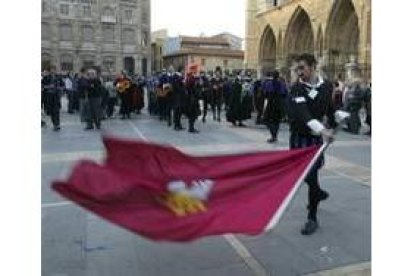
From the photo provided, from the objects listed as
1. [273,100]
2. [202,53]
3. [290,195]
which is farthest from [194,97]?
[202,53]

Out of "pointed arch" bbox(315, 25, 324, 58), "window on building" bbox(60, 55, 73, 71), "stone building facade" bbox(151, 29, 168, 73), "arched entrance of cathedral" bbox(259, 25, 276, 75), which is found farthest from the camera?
Result: "stone building facade" bbox(151, 29, 168, 73)

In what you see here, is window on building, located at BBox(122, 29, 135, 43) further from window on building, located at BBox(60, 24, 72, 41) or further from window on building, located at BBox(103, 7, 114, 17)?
window on building, located at BBox(60, 24, 72, 41)

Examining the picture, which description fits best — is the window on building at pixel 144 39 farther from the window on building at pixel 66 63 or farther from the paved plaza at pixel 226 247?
the paved plaza at pixel 226 247

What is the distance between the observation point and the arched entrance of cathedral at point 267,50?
52.5 m

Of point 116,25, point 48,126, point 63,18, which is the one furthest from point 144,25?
point 48,126

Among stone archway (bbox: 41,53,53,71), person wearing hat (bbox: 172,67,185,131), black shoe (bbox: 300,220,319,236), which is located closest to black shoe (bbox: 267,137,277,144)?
person wearing hat (bbox: 172,67,185,131)

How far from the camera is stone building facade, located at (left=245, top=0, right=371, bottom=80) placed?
34.8 m

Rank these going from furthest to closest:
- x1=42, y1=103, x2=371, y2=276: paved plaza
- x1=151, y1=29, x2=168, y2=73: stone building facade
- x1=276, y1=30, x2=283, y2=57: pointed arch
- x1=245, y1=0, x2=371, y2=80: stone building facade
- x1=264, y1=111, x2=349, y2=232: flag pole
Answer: x1=151, y1=29, x2=168, y2=73: stone building facade < x1=276, y1=30, x2=283, y2=57: pointed arch < x1=245, y1=0, x2=371, y2=80: stone building facade < x1=42, y1=103, x2=371, y2=276: paved plaza < x1=264, y1=111, x2=349, y2=232: flag pole

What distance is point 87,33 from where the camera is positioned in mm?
95438

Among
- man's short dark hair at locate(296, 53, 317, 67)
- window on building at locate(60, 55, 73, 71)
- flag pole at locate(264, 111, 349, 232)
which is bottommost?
flag pole at locate(264, 111, 349, 232)

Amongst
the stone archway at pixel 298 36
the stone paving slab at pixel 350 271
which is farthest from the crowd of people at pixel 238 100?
the stone archway at pixel 298 36

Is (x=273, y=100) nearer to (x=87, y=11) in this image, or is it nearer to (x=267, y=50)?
(x=267, y=50)

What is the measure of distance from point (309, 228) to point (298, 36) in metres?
40.1
